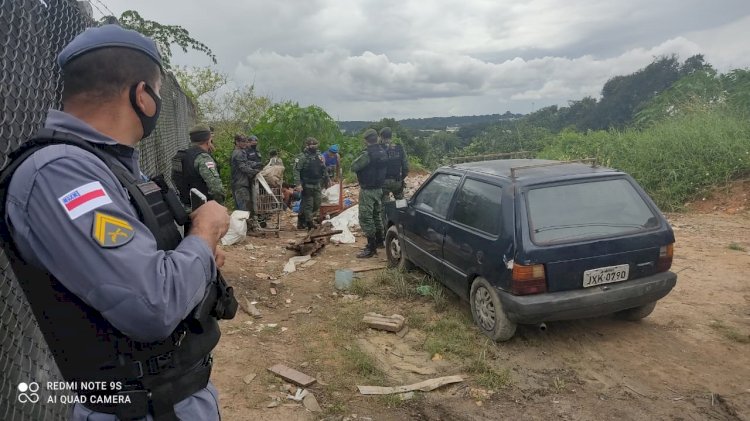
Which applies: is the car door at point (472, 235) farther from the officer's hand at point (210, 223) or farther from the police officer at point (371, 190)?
the officer's hand at point (210, 223)

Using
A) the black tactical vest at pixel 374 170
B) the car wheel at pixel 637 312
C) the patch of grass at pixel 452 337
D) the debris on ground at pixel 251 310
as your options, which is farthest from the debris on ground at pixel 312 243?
the car wheel at pixel 637 312

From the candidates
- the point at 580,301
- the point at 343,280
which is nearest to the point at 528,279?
the point at 580,301

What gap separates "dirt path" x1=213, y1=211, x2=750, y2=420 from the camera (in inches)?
129

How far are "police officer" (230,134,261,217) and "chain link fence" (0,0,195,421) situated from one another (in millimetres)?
6462

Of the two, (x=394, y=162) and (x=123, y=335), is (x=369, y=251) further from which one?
(x=123, y=335)

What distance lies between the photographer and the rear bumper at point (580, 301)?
373 centimetres

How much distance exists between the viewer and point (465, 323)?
4.61m

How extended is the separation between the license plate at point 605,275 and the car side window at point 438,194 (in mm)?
1591

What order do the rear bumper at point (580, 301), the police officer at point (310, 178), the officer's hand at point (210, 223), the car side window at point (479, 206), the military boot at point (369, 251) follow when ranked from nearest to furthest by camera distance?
the officer's hand at point (210, 223) → the rear bumper at point (580, 301) → the car side window at point (479, 206) → the military boot at point (369, 251) → the police officer at point (310, 178)

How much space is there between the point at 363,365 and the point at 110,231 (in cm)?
304

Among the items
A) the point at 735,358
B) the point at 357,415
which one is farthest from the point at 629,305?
the point at 357,415

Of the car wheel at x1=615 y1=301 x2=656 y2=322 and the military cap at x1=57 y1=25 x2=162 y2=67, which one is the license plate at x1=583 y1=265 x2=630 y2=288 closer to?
the car wheel at x1=615 y1=301 x2=656 y2=322

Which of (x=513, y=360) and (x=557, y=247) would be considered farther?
(x=513, y=360)

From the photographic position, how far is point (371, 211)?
7.52 m
